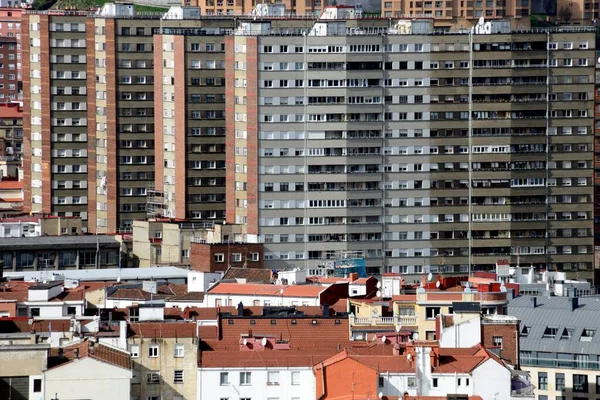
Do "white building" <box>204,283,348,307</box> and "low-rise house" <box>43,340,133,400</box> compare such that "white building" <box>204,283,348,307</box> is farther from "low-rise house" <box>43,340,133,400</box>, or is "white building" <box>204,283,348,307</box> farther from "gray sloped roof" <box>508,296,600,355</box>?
"low-rise house" <box>43,340,133,400</box>

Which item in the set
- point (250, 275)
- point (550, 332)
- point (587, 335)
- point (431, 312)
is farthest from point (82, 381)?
point (250, 275)

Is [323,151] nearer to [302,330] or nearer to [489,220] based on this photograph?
[489,220]

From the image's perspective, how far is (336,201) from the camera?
188 metres

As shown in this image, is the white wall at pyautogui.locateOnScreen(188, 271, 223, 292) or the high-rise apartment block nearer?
the white wall at pyautogui.locateOnScreen(188, 271, 223, 292)

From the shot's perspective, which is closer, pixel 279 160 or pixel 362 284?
pixel 362 284

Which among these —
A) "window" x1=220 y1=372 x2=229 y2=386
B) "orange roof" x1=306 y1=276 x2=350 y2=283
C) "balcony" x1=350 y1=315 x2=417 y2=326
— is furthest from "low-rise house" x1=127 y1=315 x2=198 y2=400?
"orange roof" x1=306 y1=276 x2=350 y2=283

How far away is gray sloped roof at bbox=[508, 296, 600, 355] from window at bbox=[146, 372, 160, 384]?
1157 inches

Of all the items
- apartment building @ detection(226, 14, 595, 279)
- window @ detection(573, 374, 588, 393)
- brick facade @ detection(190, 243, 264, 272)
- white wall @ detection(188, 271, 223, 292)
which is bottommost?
window @ detection(573, 374, 588, 393)

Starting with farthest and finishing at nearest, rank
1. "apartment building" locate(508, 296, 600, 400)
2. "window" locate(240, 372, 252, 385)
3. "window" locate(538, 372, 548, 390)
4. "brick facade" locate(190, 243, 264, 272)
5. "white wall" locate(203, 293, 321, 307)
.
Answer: "brick facade" locate(190, 243, 264, 272) < "white wall" locate(203, 293, 321, 307) < "window" locate(538, 372, 548, 390) < "apartment building" locate(508, 296, 600, 400) < "window" locate(240, 372, 252, 385)

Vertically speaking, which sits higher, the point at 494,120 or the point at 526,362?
the point at 494,120

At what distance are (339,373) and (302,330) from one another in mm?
15316

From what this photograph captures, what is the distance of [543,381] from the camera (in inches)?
5261

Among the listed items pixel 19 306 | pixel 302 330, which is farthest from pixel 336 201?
pixel 302 330

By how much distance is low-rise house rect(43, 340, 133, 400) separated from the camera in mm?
105688
